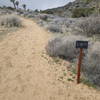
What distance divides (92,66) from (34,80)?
2.04 metres

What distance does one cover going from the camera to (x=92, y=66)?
5.82 metres

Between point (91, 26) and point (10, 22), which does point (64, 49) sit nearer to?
point (91, 26)

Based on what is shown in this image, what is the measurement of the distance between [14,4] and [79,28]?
1979 inches

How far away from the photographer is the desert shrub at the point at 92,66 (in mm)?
5502

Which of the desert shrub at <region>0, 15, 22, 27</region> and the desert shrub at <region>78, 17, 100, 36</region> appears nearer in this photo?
the desert shrub at <region>78, 17, 100, 36</region>

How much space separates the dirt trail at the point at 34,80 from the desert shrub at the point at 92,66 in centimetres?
43

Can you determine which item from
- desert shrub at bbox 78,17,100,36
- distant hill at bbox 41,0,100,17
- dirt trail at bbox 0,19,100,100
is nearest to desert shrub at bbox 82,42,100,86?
dirt trail at bbox 0,19,100,100

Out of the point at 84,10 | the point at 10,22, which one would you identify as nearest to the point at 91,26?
the point at 10,22

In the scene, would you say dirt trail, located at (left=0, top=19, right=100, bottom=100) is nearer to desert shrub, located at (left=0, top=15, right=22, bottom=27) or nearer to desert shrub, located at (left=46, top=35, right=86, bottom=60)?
desert shrub, located at (left=46, top=35, right=86, bottom=60)

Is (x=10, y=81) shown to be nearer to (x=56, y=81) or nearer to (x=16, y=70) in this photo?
(x=16, y=70)

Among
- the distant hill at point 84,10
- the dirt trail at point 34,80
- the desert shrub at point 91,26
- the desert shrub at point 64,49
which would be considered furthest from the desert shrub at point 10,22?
the desert shrub at point 64,49

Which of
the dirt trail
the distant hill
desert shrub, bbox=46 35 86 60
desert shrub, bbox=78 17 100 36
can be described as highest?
the distant hill

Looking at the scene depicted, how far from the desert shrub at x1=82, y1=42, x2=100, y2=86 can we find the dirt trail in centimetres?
43

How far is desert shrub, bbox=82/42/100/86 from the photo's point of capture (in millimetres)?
5502
